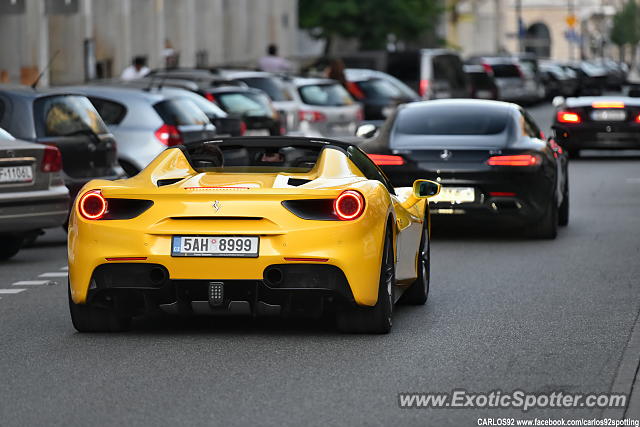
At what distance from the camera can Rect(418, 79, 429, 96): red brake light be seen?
4381 cm

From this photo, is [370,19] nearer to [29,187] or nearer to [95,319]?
[29,187]

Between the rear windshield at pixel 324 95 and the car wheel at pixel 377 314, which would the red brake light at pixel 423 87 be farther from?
the car wheel at pixel 377 314

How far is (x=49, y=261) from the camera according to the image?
15.1 meters

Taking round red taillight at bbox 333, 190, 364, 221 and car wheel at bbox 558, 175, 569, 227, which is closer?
round red taillight at bbox 333, 190, 364, 221

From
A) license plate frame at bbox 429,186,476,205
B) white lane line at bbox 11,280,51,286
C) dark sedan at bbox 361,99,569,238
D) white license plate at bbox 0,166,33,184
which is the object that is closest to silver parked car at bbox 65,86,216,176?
dark sedan at bbox 361,99,569,238

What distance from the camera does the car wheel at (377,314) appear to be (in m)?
9.86

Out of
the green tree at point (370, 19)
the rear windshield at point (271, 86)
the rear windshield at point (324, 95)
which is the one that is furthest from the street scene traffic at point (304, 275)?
the green tree at point (370, 19)

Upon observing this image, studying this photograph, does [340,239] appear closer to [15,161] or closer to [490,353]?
[490,353]

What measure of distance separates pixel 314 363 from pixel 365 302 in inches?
30.9

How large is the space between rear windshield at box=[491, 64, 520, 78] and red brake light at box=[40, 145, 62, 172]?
45.1 m

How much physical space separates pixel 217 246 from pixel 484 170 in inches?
272

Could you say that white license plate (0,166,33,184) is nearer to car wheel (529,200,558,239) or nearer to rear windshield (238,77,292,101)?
car wheel (529,200,558,239)

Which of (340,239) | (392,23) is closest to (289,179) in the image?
(340,239)

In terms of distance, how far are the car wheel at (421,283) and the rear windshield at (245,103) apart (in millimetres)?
14244
